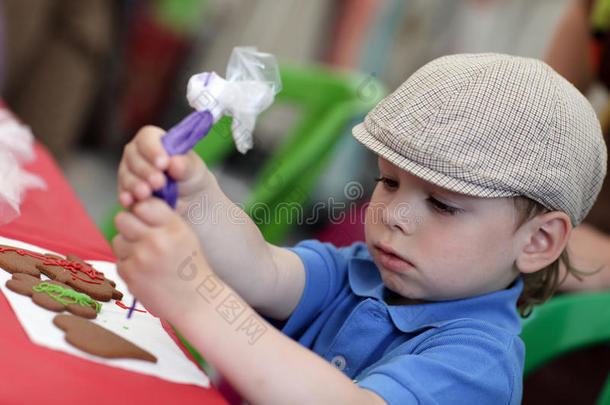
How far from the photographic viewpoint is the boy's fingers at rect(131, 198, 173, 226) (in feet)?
1.77

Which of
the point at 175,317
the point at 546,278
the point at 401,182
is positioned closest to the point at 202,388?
the point at 175,317

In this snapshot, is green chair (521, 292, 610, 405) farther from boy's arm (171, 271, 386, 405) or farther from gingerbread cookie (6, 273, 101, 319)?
gingerbread cookie (6, 273, 101, 319)

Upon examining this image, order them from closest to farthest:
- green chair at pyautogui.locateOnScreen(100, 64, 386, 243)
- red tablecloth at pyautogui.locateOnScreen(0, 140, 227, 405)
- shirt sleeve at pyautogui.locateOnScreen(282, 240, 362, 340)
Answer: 1. red tablecloth at pyautogui.locateOnScreen(0, 140, 227, 405)
2. shirt sleeve at pyautogui.locateOnScreen(282, 240, 362, 340)
3. green chair at pyautogui.locateOnScreen(100, 64, 386, 243)

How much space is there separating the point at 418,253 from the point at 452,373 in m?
0.14

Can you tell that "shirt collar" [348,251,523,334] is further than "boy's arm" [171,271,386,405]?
Yes

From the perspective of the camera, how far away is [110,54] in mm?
3020

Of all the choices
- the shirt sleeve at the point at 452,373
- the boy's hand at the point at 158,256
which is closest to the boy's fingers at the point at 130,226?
the boy's hand at the point at 158,256

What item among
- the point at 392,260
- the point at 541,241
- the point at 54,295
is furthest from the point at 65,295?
the point at 541,241

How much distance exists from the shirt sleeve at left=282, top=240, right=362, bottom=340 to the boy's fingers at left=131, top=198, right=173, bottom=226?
32cm

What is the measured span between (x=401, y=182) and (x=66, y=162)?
2.47m

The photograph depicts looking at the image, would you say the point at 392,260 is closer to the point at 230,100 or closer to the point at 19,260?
the point at 230,100

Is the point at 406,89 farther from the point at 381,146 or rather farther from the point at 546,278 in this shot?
the point at 546,278

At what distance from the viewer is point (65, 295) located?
2.02ft

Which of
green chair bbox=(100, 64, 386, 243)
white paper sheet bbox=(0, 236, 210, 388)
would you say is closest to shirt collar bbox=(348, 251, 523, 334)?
white paper sheet bbox=(0, 236, 210, 388)
